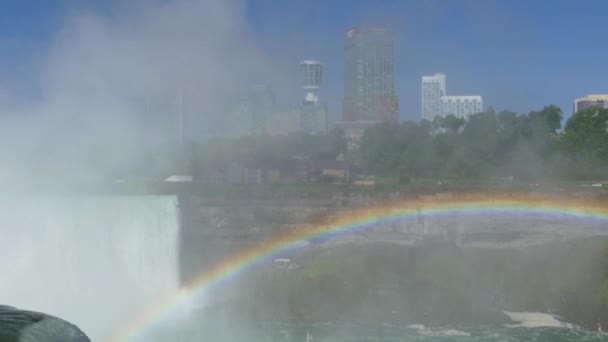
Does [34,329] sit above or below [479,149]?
below

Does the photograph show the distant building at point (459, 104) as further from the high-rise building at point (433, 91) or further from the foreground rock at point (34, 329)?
the foreground rock at point (34, 329)

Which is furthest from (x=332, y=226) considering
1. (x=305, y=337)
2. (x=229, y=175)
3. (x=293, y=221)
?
(x=305, y=337)

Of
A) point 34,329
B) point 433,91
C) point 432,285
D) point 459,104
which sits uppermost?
point 433,91

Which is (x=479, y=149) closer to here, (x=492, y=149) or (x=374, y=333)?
(x=492, y=149)

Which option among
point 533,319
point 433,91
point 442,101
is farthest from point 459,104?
point 533,319

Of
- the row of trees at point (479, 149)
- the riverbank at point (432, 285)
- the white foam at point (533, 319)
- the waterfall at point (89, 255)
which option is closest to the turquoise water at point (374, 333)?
the white foam at point (533, 319)

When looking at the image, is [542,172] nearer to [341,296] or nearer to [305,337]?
[341,296]

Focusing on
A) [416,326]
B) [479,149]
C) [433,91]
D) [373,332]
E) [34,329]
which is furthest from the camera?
[433,91]

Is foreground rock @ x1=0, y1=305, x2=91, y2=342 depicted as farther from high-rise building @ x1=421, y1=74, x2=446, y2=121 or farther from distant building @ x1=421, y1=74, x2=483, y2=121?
high-rise building @ x1=421, y1=74, x2=446, y2=121
